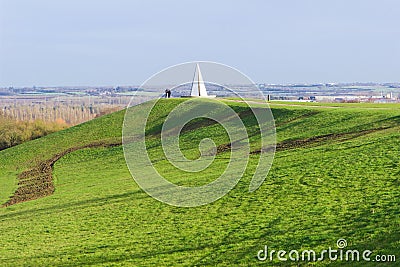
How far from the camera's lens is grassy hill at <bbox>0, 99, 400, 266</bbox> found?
19.9 m

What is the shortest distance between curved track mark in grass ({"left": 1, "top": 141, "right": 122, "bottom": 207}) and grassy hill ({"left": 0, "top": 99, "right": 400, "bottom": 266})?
0.90ft

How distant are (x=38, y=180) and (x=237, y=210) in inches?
1030

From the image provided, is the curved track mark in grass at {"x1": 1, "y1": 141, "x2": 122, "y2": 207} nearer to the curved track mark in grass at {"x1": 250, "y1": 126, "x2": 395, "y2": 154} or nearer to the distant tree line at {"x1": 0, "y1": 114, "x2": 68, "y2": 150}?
the curved track mark in grass at {"x1": 250, "y1": 126, "x2": 395, "y2": 154}

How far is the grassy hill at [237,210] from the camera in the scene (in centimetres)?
1992

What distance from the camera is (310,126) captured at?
47031mm

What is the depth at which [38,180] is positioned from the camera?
46969 mm

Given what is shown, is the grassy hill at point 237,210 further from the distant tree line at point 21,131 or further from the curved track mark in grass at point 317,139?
the distant tree line at point 21,131

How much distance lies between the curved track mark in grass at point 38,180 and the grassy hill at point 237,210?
0.27 m

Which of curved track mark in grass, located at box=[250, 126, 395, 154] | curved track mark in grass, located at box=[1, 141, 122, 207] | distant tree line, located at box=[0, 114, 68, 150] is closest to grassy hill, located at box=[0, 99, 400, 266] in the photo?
Answer: curved track mark in grass, located at box=[250, 126, 395, 154]

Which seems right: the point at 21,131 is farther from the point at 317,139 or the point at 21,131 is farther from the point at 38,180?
the point at 317,139

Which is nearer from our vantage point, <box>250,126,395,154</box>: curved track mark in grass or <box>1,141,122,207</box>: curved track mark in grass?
<box>1,141,122,207</box>: curved track mark in grass

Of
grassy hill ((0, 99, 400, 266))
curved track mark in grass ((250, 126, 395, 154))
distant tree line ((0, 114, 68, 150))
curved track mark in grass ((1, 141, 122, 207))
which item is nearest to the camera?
grassy hill ((0, 99, 400, 266))

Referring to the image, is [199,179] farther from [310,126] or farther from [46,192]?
[310,126]

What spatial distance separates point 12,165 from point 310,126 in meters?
30.3
